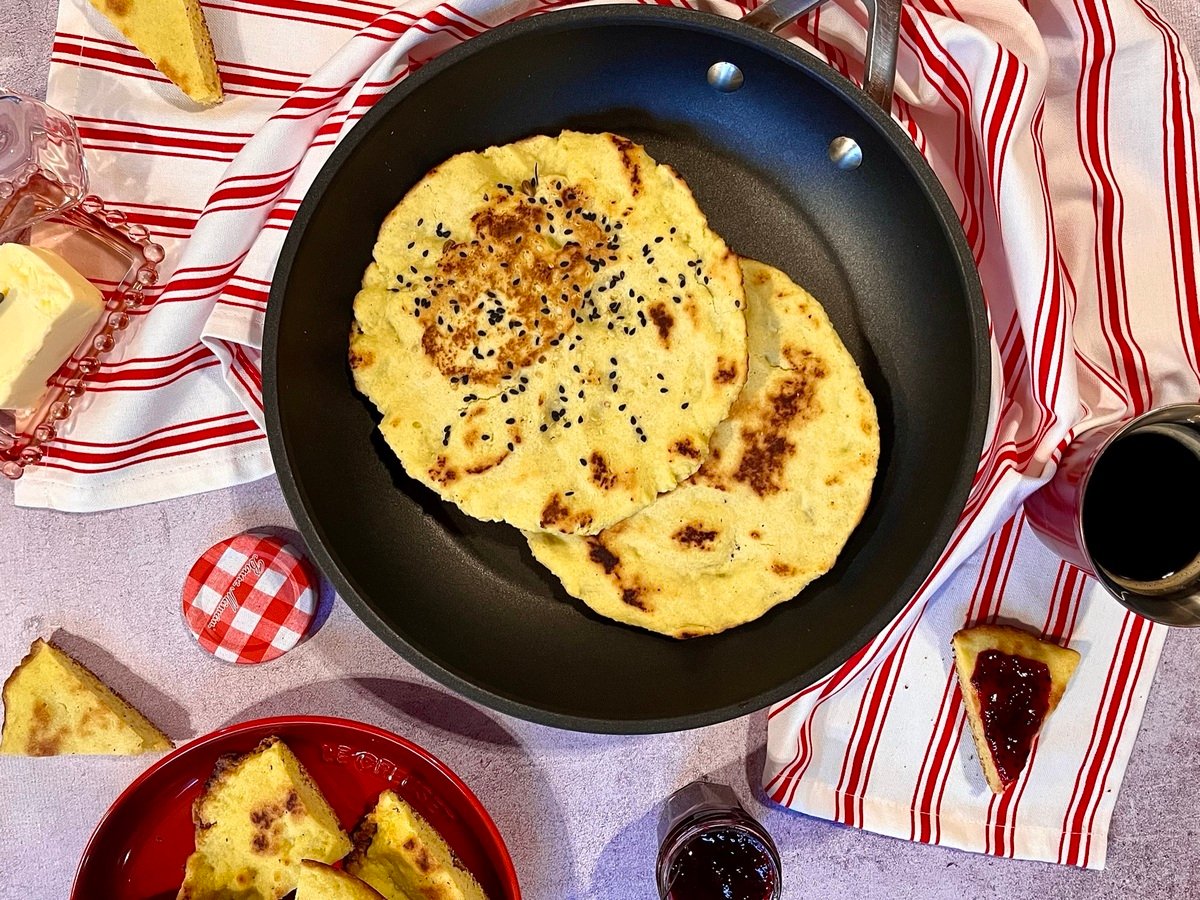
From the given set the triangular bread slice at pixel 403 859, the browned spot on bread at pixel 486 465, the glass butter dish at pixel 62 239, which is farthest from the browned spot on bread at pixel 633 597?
the glass butter dish at pixel 62 239

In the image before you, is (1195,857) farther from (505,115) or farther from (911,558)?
(505,115)

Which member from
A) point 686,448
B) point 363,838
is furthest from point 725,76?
point 363,838

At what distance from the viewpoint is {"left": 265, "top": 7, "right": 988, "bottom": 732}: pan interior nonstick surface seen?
1848 mm

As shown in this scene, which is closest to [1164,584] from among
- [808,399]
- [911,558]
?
[911,558]

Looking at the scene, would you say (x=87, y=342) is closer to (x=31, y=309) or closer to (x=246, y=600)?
(x=31, y=309)

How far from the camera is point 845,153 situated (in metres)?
2.00

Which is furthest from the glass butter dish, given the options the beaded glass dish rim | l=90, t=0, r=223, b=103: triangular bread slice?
l=90, t=0, r=223, b=103: triangular bread slice

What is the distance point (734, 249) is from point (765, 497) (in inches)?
22.3

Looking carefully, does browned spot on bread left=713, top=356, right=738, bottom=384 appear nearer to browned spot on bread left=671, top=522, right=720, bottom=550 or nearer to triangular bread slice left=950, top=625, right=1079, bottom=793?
browned spot on bread left=671, top=522, right=720, bottom=550

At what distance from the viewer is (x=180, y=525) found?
216 centimetres

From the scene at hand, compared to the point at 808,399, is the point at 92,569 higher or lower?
lower

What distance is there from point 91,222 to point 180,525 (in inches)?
27.1

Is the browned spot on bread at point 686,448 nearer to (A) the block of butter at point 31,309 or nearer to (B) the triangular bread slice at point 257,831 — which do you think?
(B) the triangular bread slice at point 257,831

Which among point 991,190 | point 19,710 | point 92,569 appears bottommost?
point 19,710
